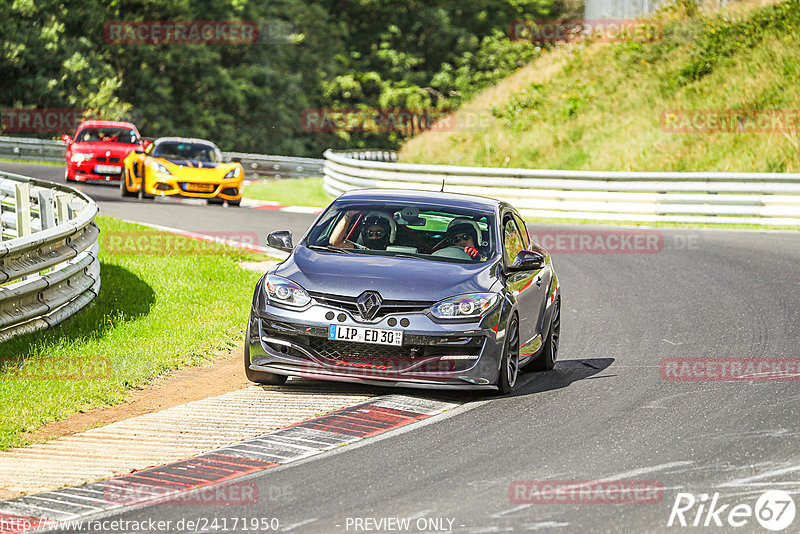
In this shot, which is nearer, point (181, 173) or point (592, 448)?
point (592, 448)

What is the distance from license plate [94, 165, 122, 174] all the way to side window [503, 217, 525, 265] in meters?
20.8

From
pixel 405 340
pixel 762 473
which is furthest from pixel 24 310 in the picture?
pixel 762 473

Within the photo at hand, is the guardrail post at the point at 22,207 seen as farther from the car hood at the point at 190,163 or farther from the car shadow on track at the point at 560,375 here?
the car hood at the point at 190,163

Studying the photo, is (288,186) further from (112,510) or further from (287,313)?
(112,510)

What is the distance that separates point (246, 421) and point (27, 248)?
3.16 metres

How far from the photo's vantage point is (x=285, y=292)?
8461 mm

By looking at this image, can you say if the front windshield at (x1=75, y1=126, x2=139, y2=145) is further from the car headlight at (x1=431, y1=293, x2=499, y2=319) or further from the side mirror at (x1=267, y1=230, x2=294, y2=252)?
the car headlight at (x1=431, y1=293, x2=499, y2=319)

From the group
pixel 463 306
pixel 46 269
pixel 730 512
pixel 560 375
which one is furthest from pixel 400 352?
pixel 46 269

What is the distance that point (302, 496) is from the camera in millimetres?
6031

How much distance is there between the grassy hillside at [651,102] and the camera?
94.5 ft

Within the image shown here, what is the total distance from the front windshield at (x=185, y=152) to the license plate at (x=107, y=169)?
386 centimetres

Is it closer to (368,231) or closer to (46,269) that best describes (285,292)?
(368,231)

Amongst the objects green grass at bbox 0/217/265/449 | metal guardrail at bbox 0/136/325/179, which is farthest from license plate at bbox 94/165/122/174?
green grass at bbox 0/217/265/449

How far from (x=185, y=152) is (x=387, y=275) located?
59.2 feet
